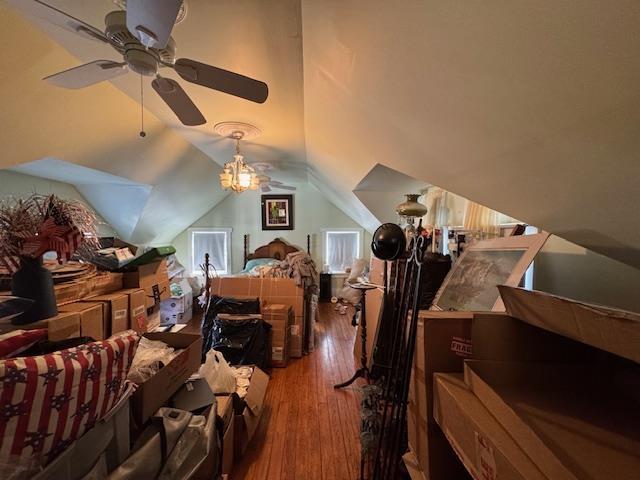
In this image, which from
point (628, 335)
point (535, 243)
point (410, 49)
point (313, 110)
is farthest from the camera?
point (313, 110)

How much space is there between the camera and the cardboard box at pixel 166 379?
0.90 meters

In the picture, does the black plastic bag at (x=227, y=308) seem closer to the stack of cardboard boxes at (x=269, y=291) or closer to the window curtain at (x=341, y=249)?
the stack of cardboard boxes at (x=269, y=291)

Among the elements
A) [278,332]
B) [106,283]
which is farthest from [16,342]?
[278,332]

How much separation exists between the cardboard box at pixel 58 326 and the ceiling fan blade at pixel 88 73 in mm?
1058

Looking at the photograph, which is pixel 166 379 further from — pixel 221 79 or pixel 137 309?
pixel 221 79

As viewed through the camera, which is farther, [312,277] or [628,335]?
[312,277]

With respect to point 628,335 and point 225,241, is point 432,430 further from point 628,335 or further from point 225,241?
point 225,241

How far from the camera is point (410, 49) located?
0.90 meters

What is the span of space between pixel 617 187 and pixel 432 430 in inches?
39.8

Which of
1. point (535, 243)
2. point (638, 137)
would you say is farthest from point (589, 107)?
point (535, 243)

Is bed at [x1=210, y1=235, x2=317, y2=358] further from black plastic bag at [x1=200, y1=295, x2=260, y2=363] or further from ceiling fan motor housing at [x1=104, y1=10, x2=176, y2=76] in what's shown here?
ceiling fan motor housing at [x1=104, y1=10, x2=176, y2=76]

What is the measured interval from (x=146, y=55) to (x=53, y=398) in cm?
132

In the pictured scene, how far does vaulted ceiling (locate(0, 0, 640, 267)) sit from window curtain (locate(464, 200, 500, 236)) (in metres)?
0.59

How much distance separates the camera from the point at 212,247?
18.6 ft
